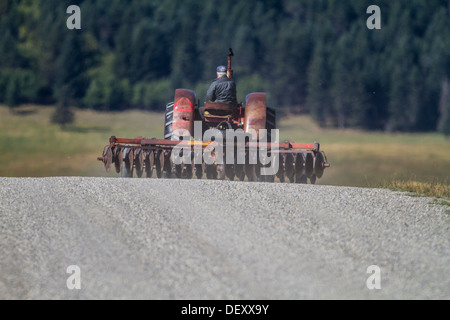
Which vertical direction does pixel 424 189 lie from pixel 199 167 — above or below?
below

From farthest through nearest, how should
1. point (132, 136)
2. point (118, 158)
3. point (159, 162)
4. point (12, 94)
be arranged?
1. point (12, 94)
2. point (132, 136)
3. point (118, 158)
4. point (159, 162)

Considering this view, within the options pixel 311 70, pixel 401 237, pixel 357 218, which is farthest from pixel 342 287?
pixel 311 70

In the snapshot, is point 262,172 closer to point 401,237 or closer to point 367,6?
point 401,237

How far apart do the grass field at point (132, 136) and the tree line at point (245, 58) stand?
8.97 ft

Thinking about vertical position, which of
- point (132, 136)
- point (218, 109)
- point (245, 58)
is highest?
point (245, 58)

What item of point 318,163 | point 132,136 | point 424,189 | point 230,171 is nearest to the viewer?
point 424,189

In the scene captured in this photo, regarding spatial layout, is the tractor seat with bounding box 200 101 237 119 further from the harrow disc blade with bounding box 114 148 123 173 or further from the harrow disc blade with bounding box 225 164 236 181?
the harrow disc blade with bounding box 114 148 123 173

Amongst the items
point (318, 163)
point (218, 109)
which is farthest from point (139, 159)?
point (318, 163)

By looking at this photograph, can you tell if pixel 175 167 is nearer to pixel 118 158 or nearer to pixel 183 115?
pixel 118 158

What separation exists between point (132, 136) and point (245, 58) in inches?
1208

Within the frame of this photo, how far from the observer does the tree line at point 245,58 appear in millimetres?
76562

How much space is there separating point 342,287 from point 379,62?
78.3 m

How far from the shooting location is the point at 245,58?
84.6m

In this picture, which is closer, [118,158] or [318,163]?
[318,163]
